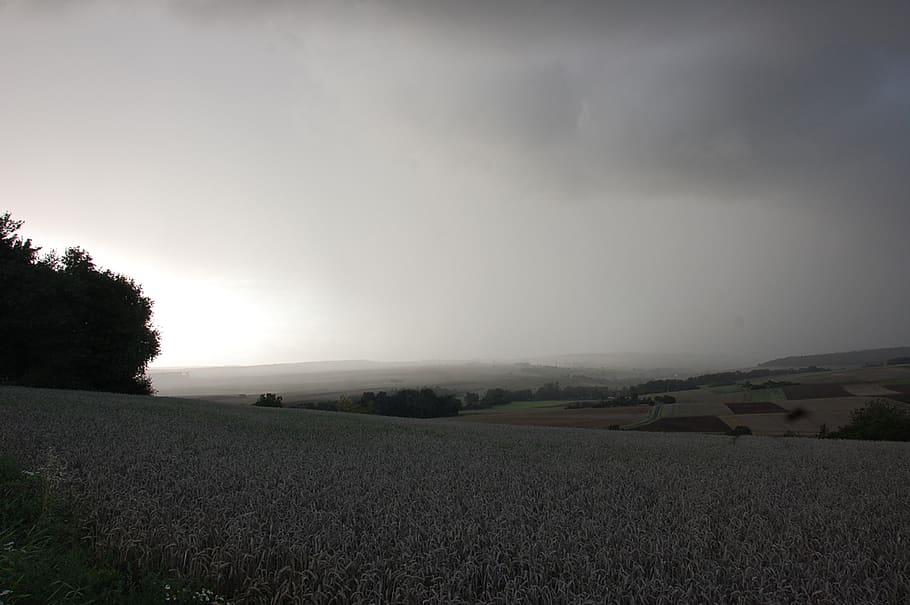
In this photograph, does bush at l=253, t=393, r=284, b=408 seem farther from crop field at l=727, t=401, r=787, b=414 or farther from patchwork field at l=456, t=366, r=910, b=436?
crop field at l=727, t=401, r=787, b=414

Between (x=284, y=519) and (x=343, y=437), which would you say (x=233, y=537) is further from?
(x=343, y=437)

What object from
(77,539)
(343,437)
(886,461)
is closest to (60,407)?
(343,437)

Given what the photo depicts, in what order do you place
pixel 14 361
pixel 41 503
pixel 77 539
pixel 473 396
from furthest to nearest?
pixel 473 396 < pixel 14 361 < pixel 41 503 < pixel 77 539

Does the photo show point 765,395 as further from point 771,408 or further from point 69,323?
point 69,323

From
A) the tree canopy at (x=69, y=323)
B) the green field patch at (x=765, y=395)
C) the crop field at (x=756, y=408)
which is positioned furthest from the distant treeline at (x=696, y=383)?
the tree canopy at (x=69, y=323)

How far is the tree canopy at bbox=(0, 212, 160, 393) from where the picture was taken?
24594 mm

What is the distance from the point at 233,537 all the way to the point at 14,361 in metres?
35.9

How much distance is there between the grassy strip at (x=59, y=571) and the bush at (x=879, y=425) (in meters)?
35.1

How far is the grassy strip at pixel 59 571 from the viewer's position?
3.47m

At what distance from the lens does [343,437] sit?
1355 cm

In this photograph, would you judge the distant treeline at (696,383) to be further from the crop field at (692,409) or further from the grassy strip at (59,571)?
the grassy strip at (59,571)

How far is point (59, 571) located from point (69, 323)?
112 feet

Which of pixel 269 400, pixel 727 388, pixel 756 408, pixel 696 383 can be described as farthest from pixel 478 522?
pixel 696 383

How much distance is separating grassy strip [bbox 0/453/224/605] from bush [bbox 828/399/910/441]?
1383 inches
